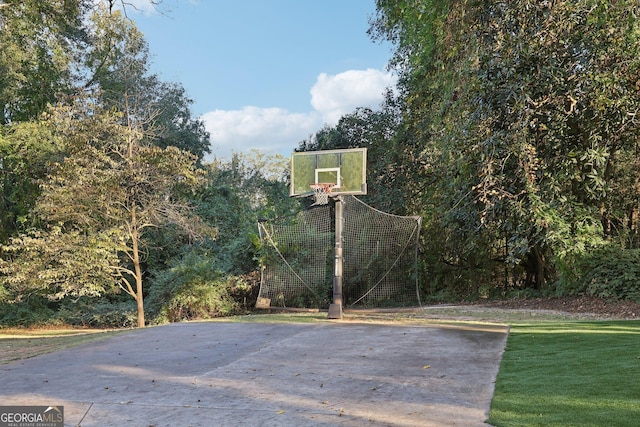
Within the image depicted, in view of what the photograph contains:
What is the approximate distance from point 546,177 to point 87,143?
35.6ft

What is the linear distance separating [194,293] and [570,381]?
39.6 ft

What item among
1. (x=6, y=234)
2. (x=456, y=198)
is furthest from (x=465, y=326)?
(x=6, y=234)

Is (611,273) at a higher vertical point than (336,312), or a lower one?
higher

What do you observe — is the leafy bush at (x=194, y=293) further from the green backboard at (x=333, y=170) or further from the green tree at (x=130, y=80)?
the green backboard at (x=333, y=170)

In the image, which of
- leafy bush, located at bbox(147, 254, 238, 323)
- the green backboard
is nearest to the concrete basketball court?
the green backboard

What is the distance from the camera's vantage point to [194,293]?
50.0 feet

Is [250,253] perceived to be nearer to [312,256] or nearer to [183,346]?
[312,256]

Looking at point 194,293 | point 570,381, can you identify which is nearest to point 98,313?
point 194,293

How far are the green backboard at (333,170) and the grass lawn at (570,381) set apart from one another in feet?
15.4

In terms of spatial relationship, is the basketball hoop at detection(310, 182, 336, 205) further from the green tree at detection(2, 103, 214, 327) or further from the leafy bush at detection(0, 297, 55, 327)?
the leafy bush at detection(0, 297, 55, 327)

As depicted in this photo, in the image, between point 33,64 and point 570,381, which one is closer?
point 570,381

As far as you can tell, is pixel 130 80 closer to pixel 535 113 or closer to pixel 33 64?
pixel 33 64

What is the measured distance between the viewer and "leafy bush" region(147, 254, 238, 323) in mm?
15250

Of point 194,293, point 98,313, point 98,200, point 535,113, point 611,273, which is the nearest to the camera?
point 535,113
